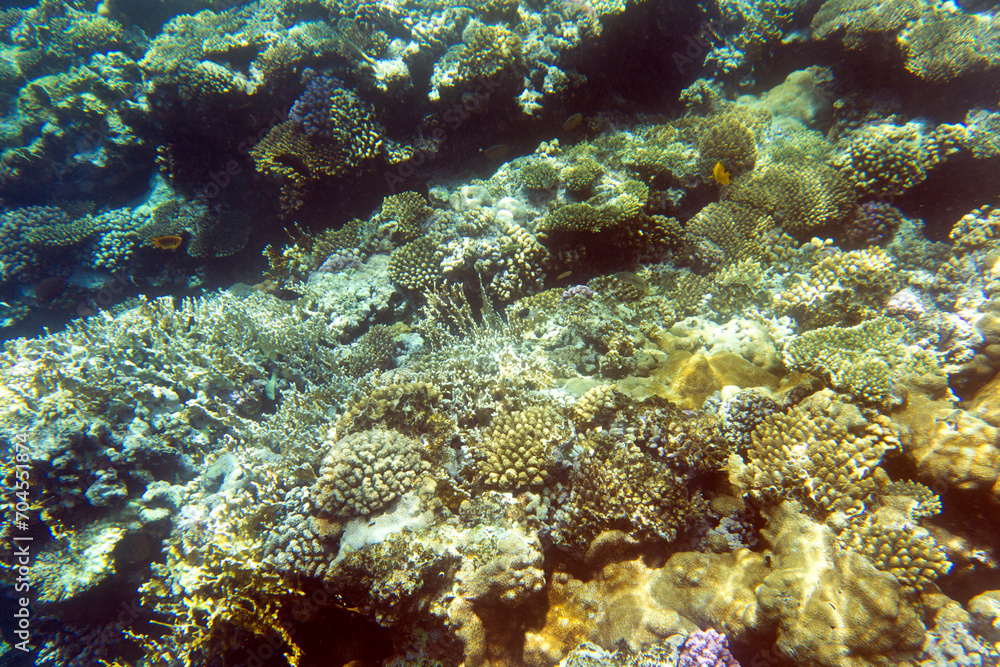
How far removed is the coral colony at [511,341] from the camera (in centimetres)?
338

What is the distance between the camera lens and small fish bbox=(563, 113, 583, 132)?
23.9 feet

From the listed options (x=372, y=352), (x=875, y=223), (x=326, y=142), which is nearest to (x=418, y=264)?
(x=372, y=352)

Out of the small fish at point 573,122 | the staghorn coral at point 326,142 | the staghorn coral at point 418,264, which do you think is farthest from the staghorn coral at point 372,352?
the small fish at point 573,122

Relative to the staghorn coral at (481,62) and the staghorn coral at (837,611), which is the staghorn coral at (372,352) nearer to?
the staghorn coral at (481,62)

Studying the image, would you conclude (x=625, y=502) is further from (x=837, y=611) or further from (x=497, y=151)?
(x=497, y=151)

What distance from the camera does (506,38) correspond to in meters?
7.15

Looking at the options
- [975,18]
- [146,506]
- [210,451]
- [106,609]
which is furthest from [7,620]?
[975,18]

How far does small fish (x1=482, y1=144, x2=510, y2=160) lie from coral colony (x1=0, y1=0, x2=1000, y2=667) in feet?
0.31

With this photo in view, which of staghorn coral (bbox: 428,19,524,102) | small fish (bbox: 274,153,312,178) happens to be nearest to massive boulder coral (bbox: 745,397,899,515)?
staghorn coral (bbox: 428,19,524,102)

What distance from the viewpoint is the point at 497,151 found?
7562 mm

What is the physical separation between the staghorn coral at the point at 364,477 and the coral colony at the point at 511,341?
0.10 feet

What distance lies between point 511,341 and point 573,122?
15.3ft

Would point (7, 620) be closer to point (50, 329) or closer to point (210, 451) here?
point (210, 451)

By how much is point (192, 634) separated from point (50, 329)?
434 inches
